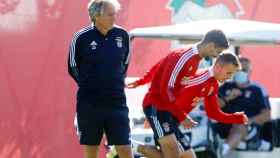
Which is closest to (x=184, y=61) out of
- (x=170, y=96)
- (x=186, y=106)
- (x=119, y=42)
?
(x=170, y=96)

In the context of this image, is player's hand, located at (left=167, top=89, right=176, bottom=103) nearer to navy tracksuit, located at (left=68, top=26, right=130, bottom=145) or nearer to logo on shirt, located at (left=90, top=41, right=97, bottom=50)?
navy tracksuit, located at (left=68, top=26, right=130, bottom=145)

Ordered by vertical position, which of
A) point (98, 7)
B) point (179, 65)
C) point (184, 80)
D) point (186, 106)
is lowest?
point (186, 106)

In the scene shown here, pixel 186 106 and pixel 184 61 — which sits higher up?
pixel 184 61

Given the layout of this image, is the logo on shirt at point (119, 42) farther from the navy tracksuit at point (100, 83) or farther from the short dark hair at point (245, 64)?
the short dark hair at point (245, 64)

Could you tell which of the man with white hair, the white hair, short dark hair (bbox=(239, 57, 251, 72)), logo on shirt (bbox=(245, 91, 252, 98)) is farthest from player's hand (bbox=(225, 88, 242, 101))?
the white hair

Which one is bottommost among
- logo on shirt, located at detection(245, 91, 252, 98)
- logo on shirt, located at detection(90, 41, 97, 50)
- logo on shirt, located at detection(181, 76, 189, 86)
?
logo on shirt, located at detection(245, 91, 252, 98)

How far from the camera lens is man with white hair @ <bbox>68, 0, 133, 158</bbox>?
8.26m

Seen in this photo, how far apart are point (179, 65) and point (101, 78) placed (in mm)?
717

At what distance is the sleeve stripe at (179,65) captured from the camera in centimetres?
856

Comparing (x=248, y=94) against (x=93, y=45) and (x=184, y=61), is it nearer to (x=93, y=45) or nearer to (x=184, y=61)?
(x=184, y=61)

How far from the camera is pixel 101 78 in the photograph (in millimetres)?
8234

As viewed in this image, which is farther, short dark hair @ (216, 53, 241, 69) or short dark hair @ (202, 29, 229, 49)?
short dark hair @ (216, 53, 241, 69)

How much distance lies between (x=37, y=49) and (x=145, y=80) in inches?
148

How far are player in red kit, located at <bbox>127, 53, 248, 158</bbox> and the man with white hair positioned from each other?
50 centimetres
